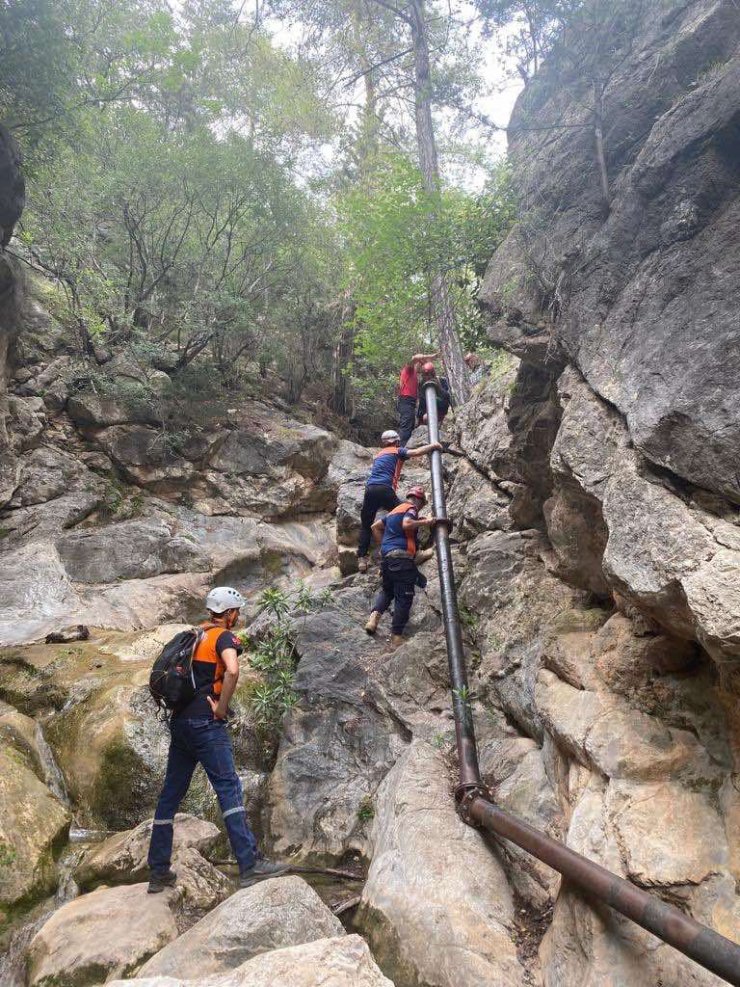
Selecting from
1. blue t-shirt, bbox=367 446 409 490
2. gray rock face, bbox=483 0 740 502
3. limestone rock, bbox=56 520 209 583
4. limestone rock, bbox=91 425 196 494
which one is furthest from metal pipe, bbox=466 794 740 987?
limestone rock, bbox=91 425 196 494

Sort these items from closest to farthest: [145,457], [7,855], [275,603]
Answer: [7,855] < [275,603] < [145,457]

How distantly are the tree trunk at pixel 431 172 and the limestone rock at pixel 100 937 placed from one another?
11037 mm

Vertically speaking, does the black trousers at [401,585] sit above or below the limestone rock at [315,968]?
above

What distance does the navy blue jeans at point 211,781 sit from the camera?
5.15m

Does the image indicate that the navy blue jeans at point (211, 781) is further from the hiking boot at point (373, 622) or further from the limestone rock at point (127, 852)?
the hiking boot at point (373, 622)

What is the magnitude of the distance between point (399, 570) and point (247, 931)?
5.12 metres

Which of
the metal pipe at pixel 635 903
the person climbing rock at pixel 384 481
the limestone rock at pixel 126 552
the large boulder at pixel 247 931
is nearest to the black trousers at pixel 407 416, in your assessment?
the person climbing rock at pixel 384 481

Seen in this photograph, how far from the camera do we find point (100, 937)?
4.39m

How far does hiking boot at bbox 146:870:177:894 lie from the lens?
16.4 feet

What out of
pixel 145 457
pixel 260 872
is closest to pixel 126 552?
pixel 145 457

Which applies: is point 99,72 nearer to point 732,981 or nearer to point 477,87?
point 477,87

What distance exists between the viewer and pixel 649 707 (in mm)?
4895

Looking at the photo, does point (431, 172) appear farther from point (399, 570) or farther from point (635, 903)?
point (635, 903)

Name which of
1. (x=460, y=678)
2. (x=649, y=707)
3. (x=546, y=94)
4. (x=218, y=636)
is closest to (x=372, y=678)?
(x=460, y=678)
